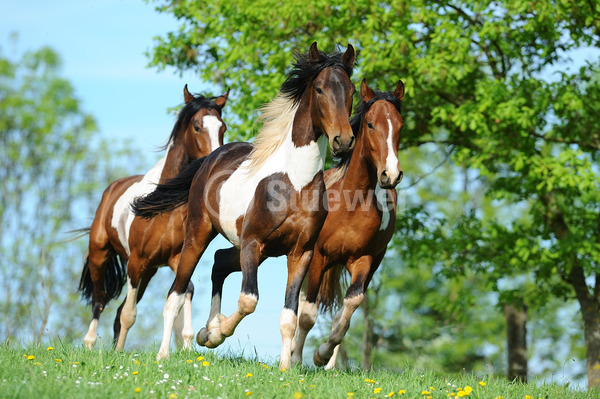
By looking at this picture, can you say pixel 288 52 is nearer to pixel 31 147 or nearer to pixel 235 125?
pixel 235 125

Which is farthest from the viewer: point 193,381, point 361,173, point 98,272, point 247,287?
point 98,272

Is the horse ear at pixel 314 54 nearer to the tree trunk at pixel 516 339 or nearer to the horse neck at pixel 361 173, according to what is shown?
the horse neck at pixel 361 173

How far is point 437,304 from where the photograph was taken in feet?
46.6

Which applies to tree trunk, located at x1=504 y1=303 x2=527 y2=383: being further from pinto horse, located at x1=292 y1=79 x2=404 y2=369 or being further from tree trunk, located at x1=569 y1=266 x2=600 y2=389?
pinto horse, located at x1=292 y1=79 x2=404 y2=369

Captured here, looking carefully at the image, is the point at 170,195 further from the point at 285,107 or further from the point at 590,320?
the point at 590,320

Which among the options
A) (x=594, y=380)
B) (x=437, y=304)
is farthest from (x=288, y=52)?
(x=594, y=380)

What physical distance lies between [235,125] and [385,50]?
3.17 meters

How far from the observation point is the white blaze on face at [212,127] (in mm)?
8180

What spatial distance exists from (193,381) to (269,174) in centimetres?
197

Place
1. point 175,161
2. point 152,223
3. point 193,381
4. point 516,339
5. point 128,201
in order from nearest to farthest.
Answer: point 193,381 → point 152,223 → point 175,161 → point 128,201 → point 516,339

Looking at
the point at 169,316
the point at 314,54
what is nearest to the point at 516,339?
the point at 169,316

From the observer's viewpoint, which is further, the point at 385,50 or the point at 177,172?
the point at 385,50

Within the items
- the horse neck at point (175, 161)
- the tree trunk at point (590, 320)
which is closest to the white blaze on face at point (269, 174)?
the horse neck at point (175, 161)

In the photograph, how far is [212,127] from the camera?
8227 millimetres
